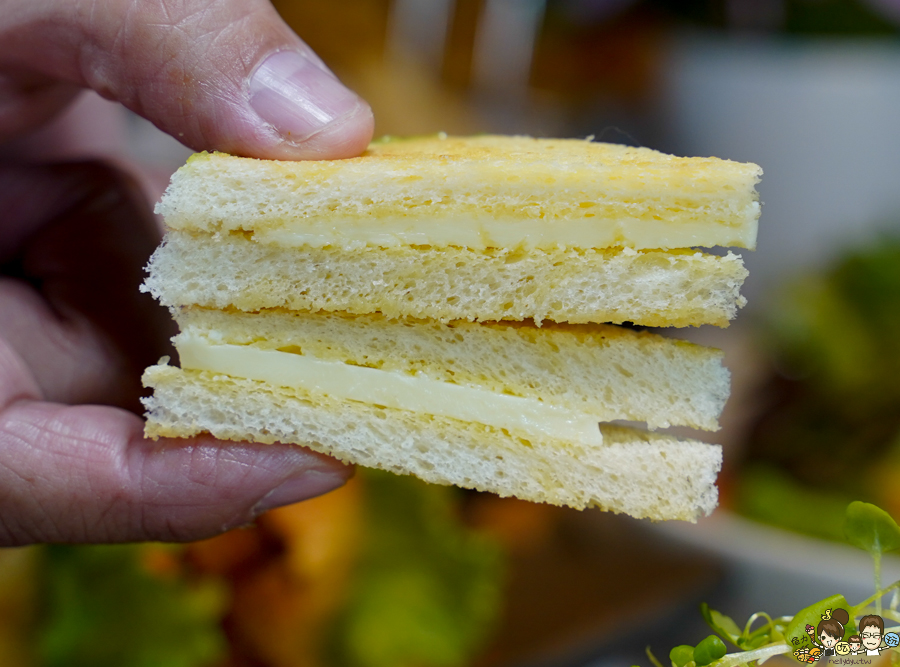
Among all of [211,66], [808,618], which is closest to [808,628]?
[808,618]

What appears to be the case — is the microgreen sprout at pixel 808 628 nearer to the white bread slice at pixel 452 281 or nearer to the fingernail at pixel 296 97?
the white bread slice at pixel 452 281

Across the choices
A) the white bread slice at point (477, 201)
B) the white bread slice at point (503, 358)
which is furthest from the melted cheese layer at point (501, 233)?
the white bread slice at point (503, 358)

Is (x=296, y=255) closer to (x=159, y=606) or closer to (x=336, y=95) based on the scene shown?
(x=336, y=95)

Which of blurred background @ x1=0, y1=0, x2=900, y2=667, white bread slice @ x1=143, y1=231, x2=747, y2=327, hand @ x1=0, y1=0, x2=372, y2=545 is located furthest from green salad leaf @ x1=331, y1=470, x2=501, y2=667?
white bread slice @ x1=143, y1=231, x2=747, y2=327

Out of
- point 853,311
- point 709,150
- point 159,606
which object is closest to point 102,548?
point 159,606

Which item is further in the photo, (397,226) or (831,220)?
(831,220)

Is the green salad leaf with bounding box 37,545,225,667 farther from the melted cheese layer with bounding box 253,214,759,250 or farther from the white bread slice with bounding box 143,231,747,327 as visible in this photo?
the melted cheese layer with bounding box 253,214,759,250
